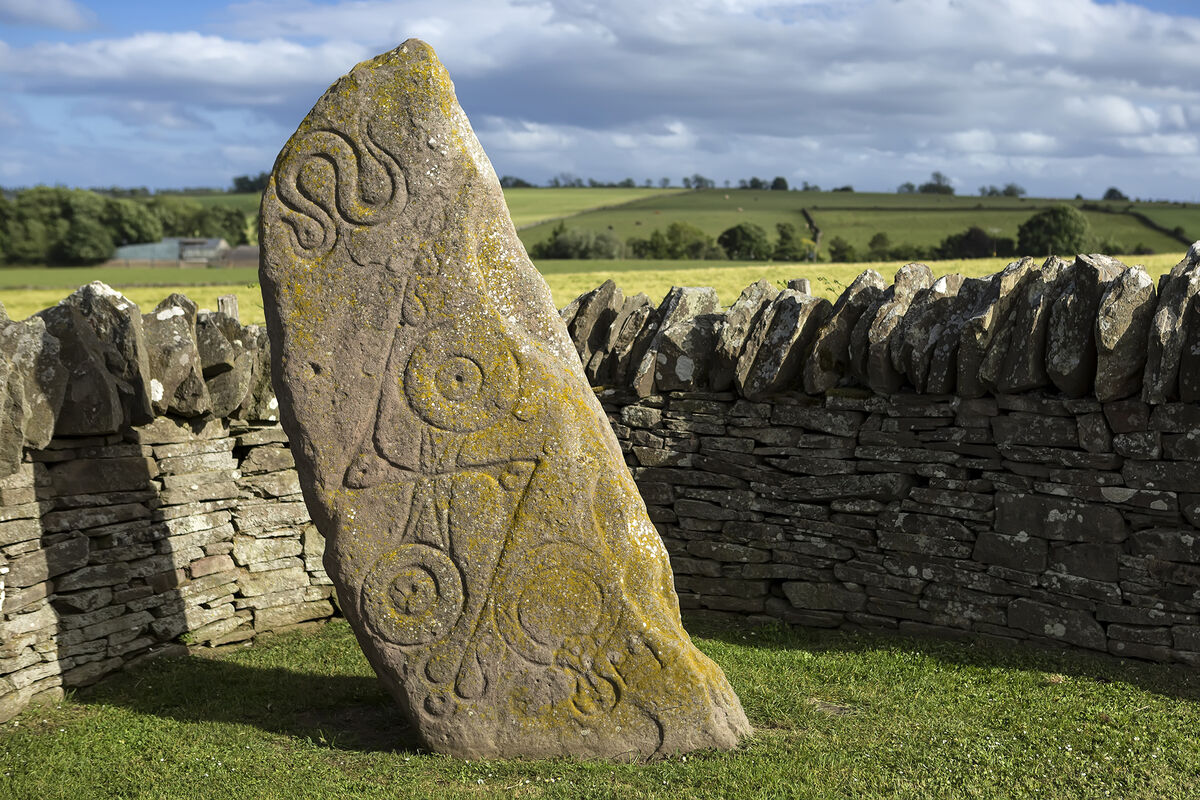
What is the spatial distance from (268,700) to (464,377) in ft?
8.28

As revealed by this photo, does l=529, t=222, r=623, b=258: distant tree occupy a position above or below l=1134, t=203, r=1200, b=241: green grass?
below

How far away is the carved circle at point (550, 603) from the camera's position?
4.90 metres

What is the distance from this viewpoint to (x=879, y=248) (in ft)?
144

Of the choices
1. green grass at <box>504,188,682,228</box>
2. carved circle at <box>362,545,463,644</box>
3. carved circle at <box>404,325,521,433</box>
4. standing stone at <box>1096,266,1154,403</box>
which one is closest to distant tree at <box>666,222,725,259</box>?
green grass at <box>504,188,682,228</box>

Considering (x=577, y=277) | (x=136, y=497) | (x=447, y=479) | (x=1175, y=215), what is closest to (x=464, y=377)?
(x=447, y=479)

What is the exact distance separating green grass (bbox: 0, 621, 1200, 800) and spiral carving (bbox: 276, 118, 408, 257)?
2521 mm

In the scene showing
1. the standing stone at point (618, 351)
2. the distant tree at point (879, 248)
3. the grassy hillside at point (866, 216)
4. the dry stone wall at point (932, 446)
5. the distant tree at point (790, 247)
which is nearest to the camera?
the dry stone wall at point (932, 446)

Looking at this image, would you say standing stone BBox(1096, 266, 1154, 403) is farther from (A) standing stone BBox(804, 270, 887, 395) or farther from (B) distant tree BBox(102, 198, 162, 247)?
(B) distant tree BBox(102, 198, 162, 247)

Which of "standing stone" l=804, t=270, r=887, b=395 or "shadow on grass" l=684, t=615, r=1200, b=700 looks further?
"standing stone" l=804, t=270, r=887, b=395

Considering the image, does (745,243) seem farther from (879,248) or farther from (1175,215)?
(1175,215)

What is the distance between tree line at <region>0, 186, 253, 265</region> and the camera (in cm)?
5450

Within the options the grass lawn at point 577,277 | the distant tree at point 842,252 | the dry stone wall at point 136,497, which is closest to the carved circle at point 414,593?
the dry stone wall at point 136,497

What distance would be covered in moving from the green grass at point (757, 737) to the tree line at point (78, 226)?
2210 inches

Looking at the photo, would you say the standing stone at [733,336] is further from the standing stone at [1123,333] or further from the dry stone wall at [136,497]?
the dry stone wall at [136,497]
